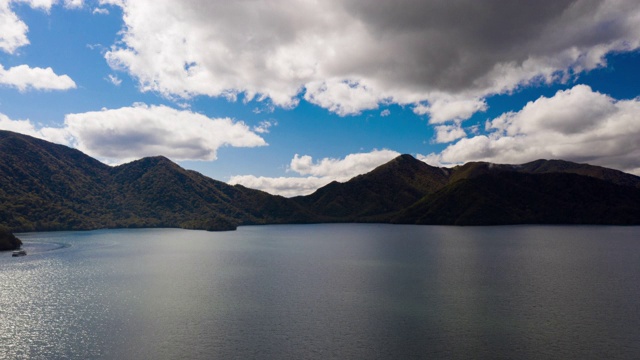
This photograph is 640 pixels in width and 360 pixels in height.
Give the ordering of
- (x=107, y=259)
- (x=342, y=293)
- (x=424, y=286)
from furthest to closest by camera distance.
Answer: (x=107, y=259)
(x=424, y=286)
(x=342, y=293)

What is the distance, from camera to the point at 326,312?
8219cm

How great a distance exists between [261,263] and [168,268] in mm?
39007

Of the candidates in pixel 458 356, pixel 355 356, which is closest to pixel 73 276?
pixel 355 356

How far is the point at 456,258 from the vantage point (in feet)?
562

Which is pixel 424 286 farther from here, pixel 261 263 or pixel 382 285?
pixel 261 263

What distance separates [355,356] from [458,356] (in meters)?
15.6

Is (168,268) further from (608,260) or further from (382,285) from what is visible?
(608,260)

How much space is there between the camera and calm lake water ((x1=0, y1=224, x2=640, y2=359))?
6081 centimetres

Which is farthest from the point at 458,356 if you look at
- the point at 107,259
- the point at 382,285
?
the point at 107,259

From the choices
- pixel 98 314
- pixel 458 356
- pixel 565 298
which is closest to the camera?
pixel 458 356

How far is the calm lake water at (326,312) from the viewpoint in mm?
60812

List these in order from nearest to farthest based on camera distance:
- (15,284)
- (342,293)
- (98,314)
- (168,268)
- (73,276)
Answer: (98,314), (342,293), (15,284), (73,276), (168,268)

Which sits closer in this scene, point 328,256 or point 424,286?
point 424,286

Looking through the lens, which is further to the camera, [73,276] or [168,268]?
[168,268]
